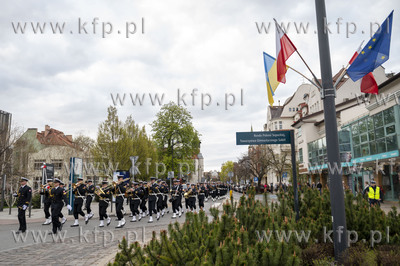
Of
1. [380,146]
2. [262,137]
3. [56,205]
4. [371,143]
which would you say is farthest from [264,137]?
[371,143]

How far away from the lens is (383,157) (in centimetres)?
2386

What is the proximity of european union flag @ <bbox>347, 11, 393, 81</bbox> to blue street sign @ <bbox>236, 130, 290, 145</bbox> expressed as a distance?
97.7 inches

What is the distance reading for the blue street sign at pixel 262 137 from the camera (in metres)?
8.36

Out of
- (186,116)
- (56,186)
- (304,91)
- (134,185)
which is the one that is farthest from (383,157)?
(304,91)

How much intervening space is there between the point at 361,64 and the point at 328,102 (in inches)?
58.9

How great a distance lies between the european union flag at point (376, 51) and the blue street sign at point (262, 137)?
2.48m

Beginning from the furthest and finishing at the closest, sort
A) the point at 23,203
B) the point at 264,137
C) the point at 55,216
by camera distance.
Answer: the point at 23,203
the point at 55,216
the point at 264,137

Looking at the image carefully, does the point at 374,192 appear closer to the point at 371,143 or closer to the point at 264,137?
the point at 264,137

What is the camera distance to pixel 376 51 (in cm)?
634

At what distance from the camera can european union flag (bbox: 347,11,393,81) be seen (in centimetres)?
633

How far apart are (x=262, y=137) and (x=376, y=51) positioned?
3.31 meters

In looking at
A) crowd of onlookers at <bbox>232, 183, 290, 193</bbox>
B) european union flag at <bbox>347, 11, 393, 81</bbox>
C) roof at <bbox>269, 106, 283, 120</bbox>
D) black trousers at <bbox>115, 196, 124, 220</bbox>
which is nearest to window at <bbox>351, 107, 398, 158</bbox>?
crowd of onlookers at <bbox>232, 183, 290, 193</bbox>

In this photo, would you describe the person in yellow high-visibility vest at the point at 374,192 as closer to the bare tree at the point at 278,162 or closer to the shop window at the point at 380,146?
the shop window at the point at 380,146

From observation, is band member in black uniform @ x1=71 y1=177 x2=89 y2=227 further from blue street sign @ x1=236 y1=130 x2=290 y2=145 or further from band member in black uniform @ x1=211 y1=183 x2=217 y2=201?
band member in black uniform @ x1=211 y1=183 x2=217 y2=201
